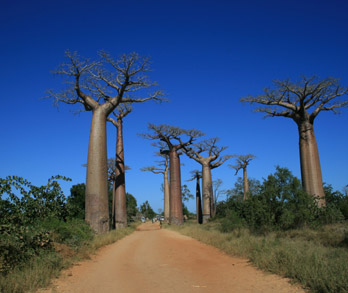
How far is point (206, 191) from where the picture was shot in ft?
86.9

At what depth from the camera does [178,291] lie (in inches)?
158

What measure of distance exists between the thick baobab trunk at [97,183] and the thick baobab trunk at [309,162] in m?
7.94

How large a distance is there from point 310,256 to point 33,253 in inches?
181

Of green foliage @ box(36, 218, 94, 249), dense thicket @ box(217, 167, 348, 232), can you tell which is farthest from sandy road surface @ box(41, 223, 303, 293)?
dense thicket @ box(217, 167, 348, 232)

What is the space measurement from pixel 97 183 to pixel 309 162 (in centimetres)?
843

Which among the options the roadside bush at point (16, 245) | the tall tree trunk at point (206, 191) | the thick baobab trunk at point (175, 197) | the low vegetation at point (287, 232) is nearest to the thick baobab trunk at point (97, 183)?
the low vegetation at point (287, 232)

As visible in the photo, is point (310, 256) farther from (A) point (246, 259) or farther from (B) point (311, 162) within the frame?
(B) point (311, 162)

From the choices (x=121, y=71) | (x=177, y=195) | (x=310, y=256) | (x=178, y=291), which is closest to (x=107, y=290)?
(x=178, y=291)

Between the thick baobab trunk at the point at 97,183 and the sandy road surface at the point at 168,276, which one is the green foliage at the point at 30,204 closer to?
the sandy road surface at the point at 168,276

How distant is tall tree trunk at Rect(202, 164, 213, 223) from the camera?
26531 mm

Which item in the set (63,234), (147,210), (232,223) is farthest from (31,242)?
(147,210)

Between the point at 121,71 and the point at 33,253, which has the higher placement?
the point at 121,71

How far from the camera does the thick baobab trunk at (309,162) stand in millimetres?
12266

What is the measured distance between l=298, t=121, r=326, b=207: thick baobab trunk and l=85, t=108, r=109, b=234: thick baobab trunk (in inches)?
312
